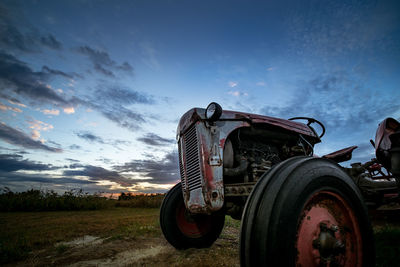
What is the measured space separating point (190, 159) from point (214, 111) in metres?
0.73

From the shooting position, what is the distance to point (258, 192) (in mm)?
1463

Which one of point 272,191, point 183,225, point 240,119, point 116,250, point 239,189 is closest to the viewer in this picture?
point 272,191

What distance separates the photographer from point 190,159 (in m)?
2.68

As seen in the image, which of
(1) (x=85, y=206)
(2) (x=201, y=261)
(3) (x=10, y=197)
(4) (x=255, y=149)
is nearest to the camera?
(2) (x=201, y=261)

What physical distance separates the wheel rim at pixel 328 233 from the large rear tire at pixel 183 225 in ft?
5.91

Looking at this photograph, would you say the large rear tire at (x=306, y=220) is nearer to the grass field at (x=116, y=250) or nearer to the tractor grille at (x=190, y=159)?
the tractor grille at (x=190, y=159)

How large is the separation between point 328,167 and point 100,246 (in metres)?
3.44

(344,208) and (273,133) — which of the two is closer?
(344,208)

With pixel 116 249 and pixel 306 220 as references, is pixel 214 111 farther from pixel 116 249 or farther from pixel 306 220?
pixel 116 249

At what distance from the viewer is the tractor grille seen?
2.50 meters

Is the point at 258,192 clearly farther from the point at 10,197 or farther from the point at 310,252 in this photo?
the point at 10,197

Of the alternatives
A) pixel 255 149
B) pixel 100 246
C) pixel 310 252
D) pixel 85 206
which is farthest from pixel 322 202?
pixel 85 206

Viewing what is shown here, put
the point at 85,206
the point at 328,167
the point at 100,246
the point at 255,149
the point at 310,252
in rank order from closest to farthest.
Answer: the point at 310,252
the point at 328,167
the point at 255,149
the point at 100,246
the point at 85,206

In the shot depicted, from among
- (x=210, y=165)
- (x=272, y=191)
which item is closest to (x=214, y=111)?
(x=210, y=165)
